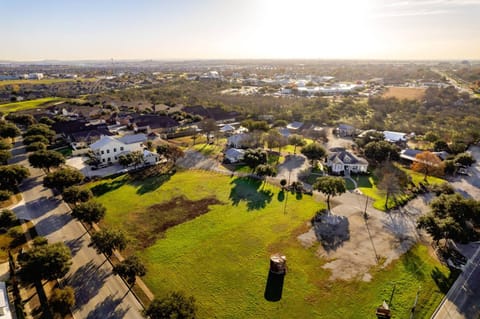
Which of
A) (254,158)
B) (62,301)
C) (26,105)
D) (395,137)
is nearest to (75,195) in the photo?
(62,301)

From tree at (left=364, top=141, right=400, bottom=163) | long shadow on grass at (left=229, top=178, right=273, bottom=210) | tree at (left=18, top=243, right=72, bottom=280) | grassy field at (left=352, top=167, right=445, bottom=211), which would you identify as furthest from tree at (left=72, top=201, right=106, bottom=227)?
tree at (left=364, top=141, right=400, bottom=163)

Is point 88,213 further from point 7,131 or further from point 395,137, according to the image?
point 395,137

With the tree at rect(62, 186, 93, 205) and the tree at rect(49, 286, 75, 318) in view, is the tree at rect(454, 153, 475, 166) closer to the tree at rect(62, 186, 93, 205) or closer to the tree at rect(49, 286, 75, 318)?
the tree at rect(62, 186, 93, 205)

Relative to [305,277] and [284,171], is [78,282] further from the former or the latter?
[284,171]

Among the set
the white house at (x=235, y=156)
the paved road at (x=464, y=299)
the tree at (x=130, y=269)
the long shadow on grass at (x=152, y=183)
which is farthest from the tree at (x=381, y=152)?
the tree at (x=130, y=269)

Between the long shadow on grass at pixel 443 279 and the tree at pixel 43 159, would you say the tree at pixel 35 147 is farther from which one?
the long shadow on grass at pixel 443 279
